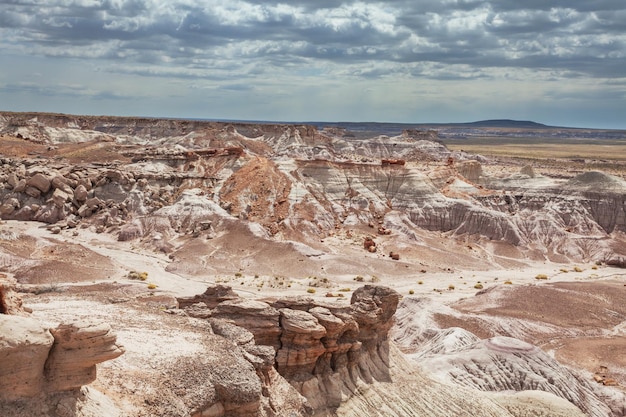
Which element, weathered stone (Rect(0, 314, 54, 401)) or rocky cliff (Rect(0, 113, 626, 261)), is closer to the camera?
weathered stone (Rect(0, 314, 54, 401))

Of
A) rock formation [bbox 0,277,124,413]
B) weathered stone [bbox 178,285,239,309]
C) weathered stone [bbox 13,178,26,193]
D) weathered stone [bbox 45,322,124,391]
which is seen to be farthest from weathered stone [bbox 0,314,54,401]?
weathered stone [bbox 13,178,26,193]

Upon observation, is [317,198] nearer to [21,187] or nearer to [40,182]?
[40,182]

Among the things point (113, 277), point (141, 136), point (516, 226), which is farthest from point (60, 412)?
point (141, 136)

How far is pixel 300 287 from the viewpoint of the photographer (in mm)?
55469

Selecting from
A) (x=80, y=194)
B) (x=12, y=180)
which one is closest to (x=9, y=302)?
(x=80, y=194)

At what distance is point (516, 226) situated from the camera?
259ft

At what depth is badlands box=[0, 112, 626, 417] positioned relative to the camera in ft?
57.0

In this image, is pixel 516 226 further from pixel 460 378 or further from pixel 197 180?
pixel 460 378

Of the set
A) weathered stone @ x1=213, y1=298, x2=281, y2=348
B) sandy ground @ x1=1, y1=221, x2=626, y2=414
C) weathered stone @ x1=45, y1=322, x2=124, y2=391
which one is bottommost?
sandy ground @ x1=1, y1=221, x2=626, y2=414

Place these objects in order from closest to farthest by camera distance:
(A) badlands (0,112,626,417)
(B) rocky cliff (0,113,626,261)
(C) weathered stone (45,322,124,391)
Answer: (C) weathered stone (45,322,124,391), (A) badlands (0,112,626,417), (B) rocky cliff (0,113,626,261)

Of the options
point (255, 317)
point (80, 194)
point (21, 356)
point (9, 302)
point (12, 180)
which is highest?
point (9, 302)

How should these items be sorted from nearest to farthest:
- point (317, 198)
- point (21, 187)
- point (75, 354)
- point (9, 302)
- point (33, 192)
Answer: point (75, 354)
point (9, 302)
point (33, 192)
point (21, 187)
point (317, 198)

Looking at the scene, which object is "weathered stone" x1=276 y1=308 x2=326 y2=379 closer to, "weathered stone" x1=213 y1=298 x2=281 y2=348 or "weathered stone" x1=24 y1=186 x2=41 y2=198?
"weathered stone" x1=213 y1=298 x2=281 y2=348

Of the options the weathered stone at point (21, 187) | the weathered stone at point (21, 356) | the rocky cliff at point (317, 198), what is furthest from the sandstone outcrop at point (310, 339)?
the weathered stone at point (21, 187)
